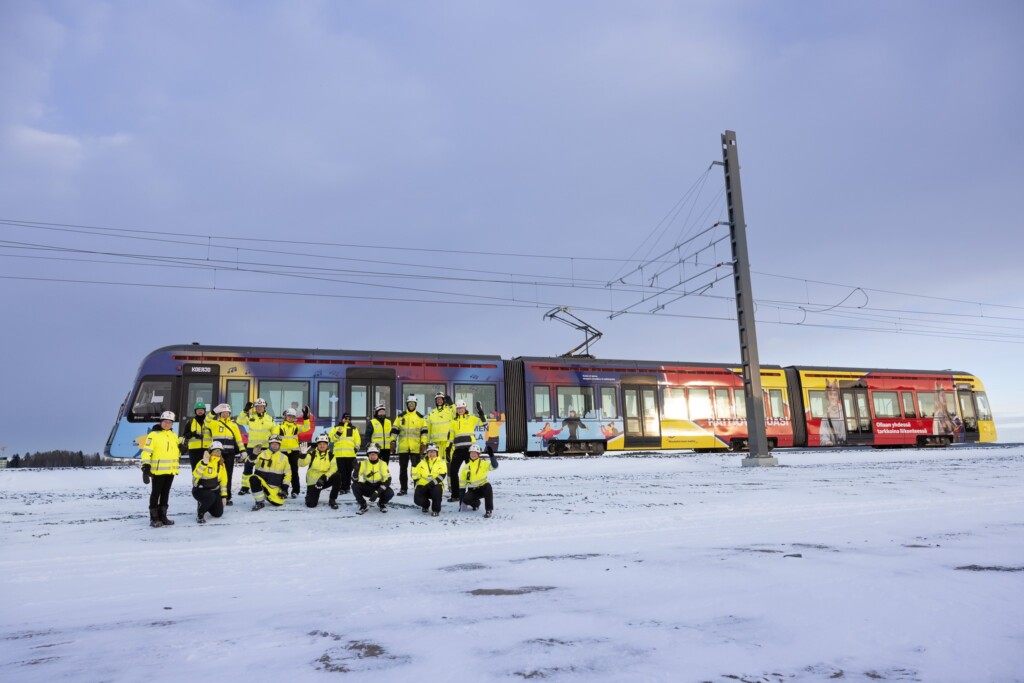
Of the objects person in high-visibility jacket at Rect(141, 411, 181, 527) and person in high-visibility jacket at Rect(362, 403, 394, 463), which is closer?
person in high-visibility jacket at Rect(141, 411, 181, 527)

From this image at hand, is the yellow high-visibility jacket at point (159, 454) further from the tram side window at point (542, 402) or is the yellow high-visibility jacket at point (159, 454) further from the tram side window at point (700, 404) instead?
the tram side window at point (700, 404)

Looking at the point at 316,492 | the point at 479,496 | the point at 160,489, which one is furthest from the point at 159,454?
the point at 479,496

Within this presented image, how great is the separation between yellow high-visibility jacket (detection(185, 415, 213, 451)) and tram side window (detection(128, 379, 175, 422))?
27.1 ft

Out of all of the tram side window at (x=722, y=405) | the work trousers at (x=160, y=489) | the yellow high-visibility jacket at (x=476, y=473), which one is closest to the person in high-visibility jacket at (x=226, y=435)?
the work trousers at (x=160, y=489)

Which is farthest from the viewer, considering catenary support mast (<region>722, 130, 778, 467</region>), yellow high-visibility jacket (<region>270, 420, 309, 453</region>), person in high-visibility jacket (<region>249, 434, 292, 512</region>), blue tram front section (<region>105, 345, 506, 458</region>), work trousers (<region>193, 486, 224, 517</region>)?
blue tram front section (<region>105, 345, 506, 458</region>)

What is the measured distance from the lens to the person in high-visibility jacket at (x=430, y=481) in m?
8.36

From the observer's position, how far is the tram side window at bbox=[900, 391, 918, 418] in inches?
987

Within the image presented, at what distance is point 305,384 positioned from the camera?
17.8 m

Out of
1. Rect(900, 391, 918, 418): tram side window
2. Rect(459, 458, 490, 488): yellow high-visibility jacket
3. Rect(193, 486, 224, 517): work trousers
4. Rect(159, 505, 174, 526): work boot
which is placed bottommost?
Rect(159, 505, 174, 526): work boot

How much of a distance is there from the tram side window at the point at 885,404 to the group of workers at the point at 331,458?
830 inches

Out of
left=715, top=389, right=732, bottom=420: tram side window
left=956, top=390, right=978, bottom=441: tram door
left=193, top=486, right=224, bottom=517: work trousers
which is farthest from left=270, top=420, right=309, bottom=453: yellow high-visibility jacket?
left=956, top=390, right=978, bottom=441: tram door

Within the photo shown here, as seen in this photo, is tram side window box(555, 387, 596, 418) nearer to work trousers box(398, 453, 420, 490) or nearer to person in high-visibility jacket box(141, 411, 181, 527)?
work trousers box(398, 453, 420, 490)

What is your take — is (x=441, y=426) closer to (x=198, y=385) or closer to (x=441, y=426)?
(x=441, y=426)

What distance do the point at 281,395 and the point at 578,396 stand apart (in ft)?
30.5
